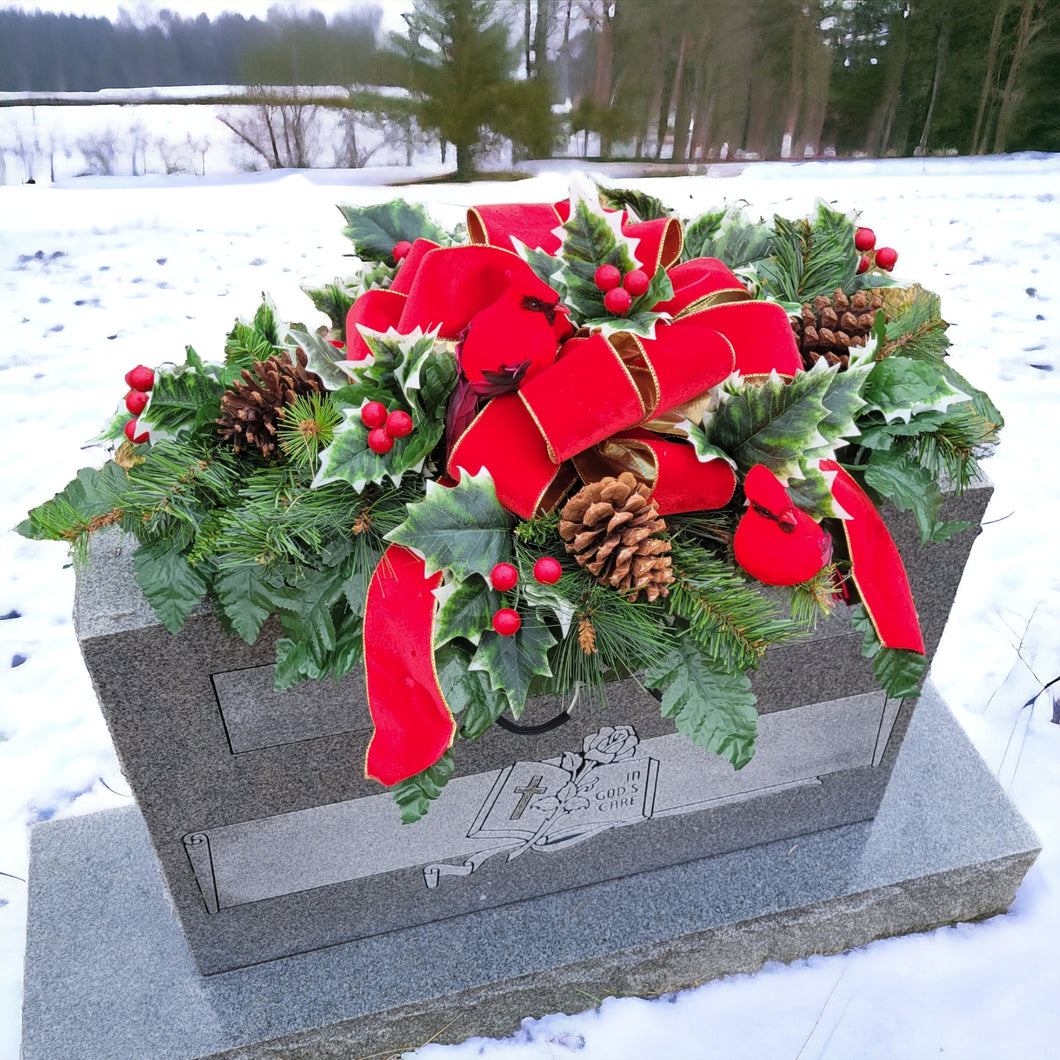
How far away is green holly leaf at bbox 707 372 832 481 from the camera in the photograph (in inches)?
26.2

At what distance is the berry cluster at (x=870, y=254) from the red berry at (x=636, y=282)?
1.31ft

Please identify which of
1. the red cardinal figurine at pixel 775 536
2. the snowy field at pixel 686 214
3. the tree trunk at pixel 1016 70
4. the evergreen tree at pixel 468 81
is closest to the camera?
the red cardinal figurine at pixel 775 536

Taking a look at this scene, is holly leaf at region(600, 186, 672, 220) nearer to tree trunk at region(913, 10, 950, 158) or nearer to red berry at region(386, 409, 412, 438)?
red berry at region(386, 409, 412, 438)

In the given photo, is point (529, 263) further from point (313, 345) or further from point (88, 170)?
point (88, 170)

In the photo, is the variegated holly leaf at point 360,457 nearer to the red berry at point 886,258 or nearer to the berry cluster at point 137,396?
the berry cluster at point 137,396

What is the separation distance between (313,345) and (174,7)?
2.13 meters

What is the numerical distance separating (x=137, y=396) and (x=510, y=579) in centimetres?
37

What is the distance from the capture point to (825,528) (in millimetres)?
760

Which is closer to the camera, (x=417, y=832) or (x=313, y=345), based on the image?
(x=313, y=345)

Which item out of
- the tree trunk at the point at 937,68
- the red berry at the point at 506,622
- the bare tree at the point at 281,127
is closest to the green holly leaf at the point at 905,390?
the red berry at the point at 506,622

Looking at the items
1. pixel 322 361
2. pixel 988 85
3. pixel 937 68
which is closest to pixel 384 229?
pixel 322 361

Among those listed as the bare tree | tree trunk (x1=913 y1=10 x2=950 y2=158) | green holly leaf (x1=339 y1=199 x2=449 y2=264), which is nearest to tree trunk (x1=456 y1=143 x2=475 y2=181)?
the bare tree

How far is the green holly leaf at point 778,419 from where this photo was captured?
2.18ft

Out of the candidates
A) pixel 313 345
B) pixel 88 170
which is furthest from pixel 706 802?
pixel 88 170
